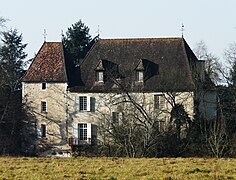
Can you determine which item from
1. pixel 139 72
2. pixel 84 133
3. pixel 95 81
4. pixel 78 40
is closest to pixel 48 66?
pixel 95 81

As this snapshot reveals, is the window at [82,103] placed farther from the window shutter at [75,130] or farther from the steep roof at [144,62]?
the window shutter at [75,130]

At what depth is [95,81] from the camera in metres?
54.1

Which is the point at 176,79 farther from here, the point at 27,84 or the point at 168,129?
the point at 27,84

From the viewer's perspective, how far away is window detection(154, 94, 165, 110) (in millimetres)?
50250

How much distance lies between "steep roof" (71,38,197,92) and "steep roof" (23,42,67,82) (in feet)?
6.77

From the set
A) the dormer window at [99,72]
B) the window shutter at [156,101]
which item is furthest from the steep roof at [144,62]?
the window shutter at [156,101]

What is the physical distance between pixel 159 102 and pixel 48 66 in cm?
1179

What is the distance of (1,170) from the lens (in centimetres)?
2061

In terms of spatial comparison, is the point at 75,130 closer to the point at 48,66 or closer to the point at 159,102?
the point at 48,66

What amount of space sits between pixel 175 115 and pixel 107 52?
38.1 ft

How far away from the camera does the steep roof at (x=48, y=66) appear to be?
54656 mm

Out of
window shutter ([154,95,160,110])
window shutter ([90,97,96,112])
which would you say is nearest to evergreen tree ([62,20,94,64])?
window shutter ([90,97,96,112])

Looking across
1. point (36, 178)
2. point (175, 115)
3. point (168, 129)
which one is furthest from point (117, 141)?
point (36, 178)

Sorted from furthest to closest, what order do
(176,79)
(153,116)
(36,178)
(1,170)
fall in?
(176,79)
(153,116)
(1,170)
(36,178)
